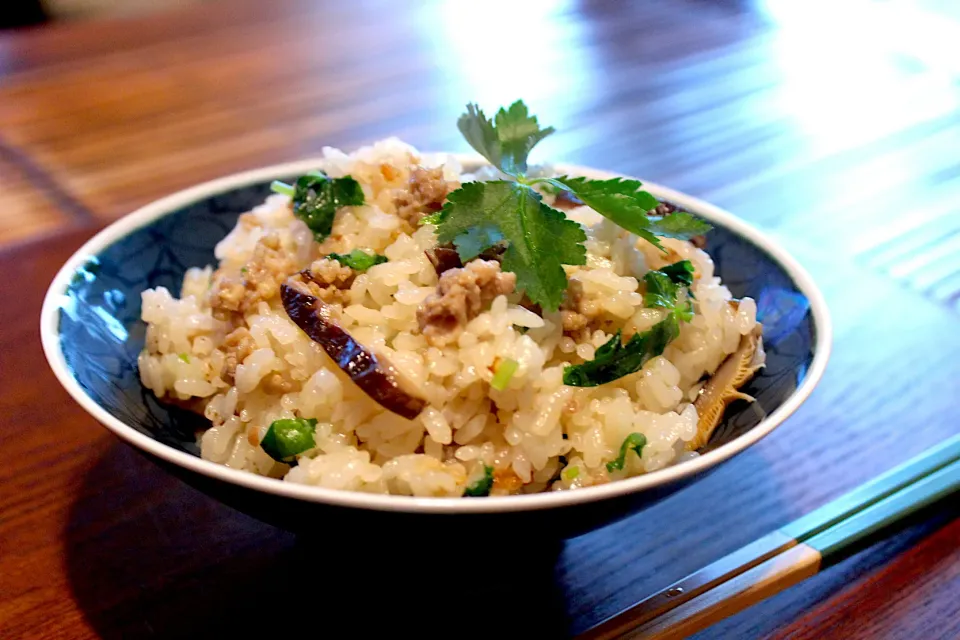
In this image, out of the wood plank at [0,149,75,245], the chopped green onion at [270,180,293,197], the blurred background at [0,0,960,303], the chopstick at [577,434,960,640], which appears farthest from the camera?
the blurred background at [0,0,960,303]

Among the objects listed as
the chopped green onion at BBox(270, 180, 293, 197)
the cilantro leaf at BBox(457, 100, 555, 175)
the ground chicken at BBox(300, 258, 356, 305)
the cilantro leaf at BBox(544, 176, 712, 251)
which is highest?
the cilantro leaf at BBox(457, 100, 555, 175)

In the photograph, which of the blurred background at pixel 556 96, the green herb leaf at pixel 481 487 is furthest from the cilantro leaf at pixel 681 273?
the blurred background at pixel 556 96

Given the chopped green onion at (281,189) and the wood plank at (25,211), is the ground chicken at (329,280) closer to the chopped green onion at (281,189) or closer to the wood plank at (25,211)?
the chopped green onion at (281,189)

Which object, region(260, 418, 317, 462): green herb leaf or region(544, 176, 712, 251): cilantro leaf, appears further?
region(544, 176, 712, 251): cilantro leaf

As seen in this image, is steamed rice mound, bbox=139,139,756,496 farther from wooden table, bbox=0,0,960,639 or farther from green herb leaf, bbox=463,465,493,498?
wooden table, bbox=0,0,960,639

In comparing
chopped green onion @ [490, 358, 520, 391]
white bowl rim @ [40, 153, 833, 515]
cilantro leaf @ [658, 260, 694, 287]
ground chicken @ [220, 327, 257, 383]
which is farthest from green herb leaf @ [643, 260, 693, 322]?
ground chicken @ [220, 327, 257, 383]

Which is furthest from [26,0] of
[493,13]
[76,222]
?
[76,222]
